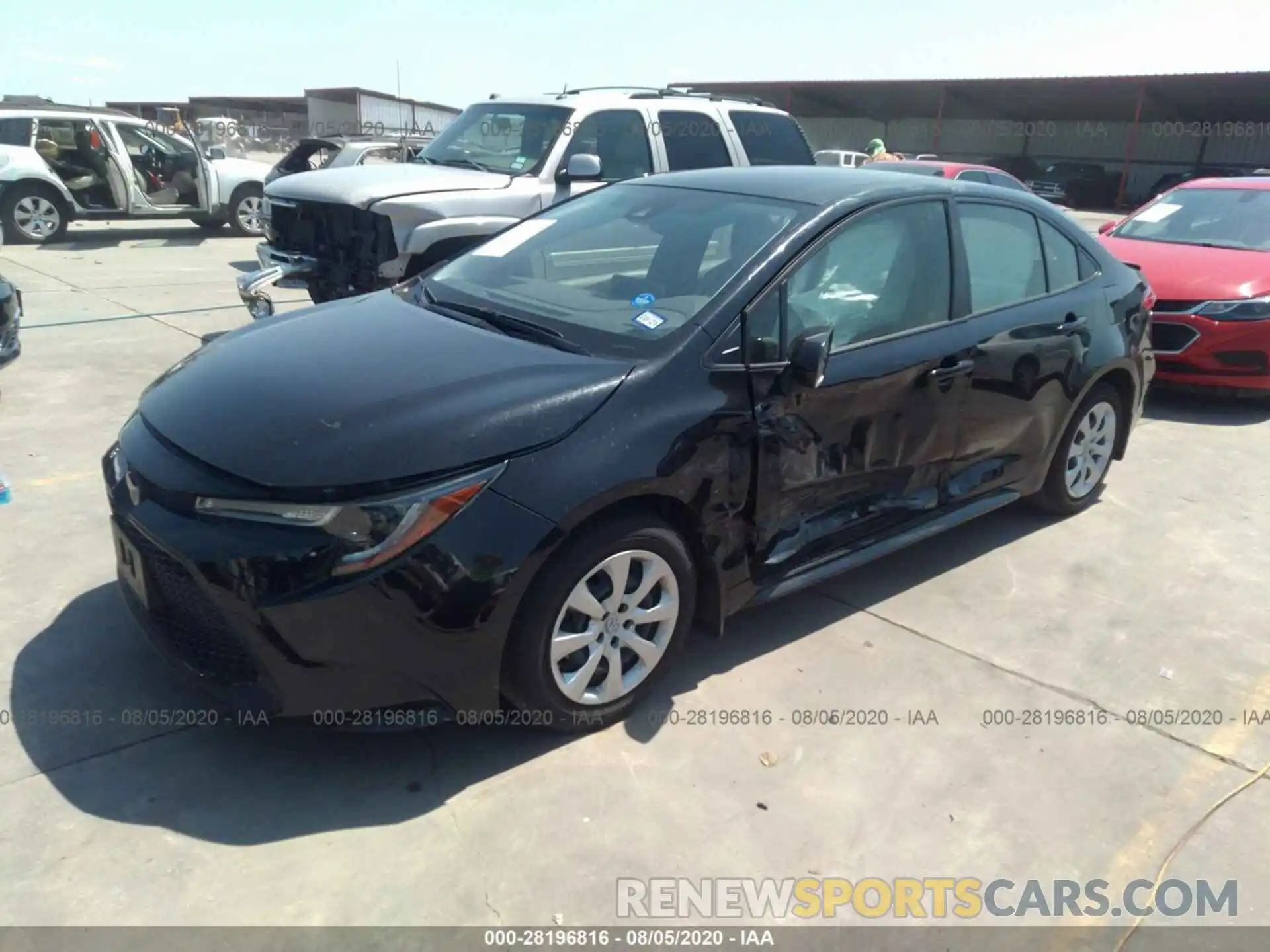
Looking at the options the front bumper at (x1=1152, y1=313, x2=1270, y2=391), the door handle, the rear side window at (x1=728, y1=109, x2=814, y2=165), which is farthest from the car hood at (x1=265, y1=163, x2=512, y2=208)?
the front bumper at (x1=1152, y1=313, x2=1270, y2=391)

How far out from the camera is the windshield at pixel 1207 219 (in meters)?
8.07

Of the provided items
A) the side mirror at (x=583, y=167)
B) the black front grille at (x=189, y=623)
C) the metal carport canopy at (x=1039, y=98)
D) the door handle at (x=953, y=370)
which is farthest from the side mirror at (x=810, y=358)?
the metal carport canopy at (x=1039, y=98)

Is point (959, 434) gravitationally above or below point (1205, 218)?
below

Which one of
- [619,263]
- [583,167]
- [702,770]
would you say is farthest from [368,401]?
[583,167]

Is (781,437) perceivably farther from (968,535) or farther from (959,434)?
(968,535)

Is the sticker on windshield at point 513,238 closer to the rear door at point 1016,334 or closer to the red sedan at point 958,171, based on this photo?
the rear door at point 1016,334

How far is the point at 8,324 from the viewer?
608 centimetres

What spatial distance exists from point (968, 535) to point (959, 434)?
39.7 inches

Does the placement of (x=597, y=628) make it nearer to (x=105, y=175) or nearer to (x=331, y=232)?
(x=331, y=232)

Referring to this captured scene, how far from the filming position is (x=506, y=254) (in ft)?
13.6

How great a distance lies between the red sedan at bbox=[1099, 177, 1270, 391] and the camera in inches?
277

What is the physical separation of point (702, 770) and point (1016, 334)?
2394mm
